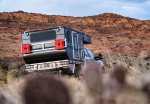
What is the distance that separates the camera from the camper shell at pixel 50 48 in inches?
766

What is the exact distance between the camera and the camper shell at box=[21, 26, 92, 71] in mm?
19453

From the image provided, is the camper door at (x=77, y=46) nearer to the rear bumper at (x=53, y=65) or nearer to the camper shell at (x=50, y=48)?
the camper shell at (x=50, y=48)

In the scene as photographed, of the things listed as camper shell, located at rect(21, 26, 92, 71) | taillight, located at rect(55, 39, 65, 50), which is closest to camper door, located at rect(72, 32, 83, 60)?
camper shell, located at rect(21, 26, 92, 71)

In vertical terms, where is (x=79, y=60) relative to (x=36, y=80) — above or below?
below

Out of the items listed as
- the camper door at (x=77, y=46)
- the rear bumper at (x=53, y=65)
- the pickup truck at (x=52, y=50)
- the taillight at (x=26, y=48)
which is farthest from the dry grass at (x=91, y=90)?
the camper door at (x=77, y=46)

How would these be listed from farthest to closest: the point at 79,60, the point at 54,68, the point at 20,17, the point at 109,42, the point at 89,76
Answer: the point at 20,17 → the point at 109,42 → the point at 79,60 → the point at 54,68 → the point at 89,76

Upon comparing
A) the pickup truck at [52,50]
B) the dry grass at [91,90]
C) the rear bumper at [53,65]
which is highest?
the dry grass at [91,90]

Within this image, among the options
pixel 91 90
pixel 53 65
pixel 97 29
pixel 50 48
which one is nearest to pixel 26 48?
pixel 50 48

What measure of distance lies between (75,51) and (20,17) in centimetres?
4991

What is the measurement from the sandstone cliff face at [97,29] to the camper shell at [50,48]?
30764mm

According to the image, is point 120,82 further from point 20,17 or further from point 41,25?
point 20,17

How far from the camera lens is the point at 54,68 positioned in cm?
1925

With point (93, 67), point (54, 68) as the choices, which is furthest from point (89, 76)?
point (54, 68)

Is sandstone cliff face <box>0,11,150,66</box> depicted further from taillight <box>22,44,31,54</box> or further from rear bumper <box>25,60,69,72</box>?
rear bumper <box>25,60,69,72</box>
